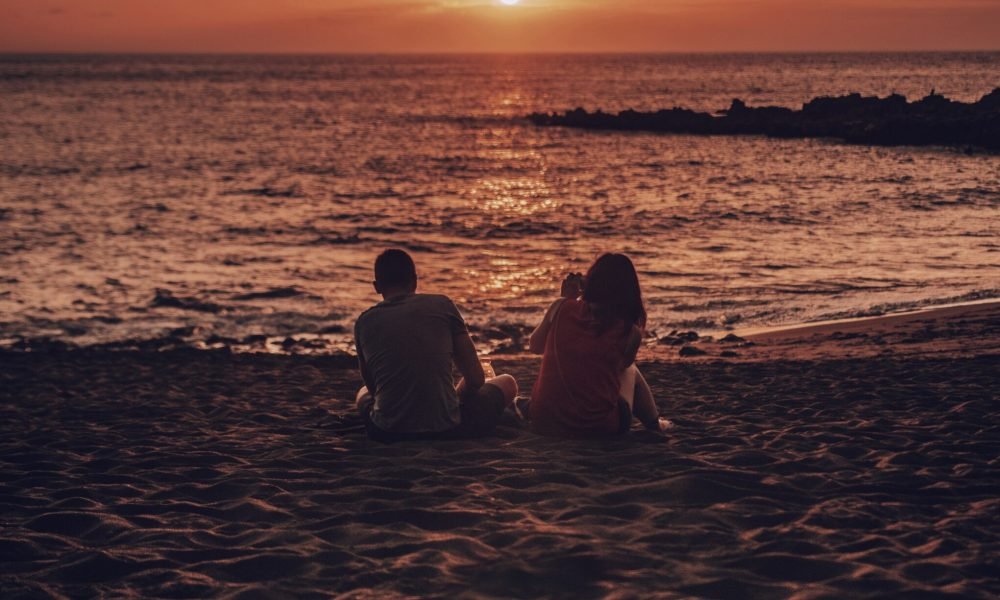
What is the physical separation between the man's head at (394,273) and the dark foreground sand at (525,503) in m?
1.13

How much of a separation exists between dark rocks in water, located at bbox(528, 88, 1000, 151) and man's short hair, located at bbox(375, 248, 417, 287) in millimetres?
39734

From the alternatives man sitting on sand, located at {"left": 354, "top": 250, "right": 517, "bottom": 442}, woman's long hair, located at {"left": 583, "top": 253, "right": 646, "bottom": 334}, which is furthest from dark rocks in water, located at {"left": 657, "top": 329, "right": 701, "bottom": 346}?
woman's long hair, located at {"left": 583, "top": 253, "right": 646, "bottom": 334}

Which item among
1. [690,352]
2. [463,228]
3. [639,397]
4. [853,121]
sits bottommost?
[690,352]

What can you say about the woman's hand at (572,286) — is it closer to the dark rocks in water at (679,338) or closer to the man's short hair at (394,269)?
the man's short hair at (394,269)

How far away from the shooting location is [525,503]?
5035 mm

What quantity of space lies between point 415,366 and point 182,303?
34.9 ft

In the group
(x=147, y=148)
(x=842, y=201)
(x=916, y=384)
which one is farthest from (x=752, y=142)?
(x=916, y=384)

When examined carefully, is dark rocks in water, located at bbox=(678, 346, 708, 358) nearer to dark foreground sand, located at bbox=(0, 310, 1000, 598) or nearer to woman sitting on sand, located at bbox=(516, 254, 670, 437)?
dark foreground sand, located at bbox=(0, 310, 1000, 598)

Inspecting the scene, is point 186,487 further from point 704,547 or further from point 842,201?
point 842,201

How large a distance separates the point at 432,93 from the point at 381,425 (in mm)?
101853

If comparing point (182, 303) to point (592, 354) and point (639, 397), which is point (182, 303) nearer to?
point (639, 397)

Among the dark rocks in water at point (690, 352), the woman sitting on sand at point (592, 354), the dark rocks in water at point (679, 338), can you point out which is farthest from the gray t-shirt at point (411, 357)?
the dark rocks in water at point (679, 338)

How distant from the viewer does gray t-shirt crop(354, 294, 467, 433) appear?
594 cm

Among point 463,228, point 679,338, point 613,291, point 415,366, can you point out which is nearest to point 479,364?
point 415,366
